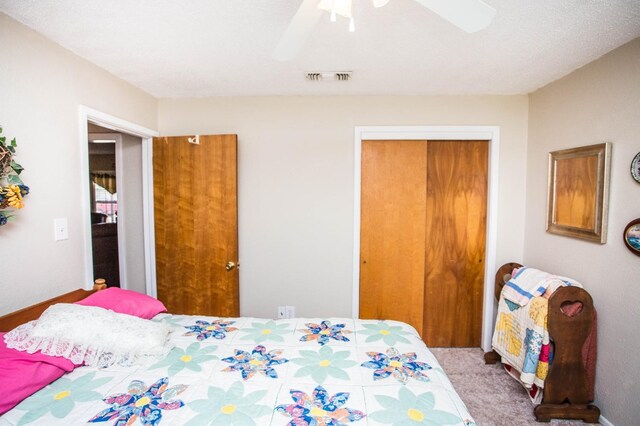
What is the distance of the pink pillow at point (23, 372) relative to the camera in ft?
3.43

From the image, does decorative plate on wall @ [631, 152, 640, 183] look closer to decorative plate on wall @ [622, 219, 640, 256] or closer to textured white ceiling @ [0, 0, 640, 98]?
decorative plate on wall @ [622, 219, 640, 256]

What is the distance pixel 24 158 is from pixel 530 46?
2.95 m

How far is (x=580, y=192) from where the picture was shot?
79.3 inches

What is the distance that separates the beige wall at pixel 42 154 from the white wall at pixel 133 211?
0.81m

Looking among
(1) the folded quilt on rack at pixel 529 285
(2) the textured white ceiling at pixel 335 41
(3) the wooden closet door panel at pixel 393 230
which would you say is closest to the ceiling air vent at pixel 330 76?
(2) the textured white ceiling at pixel 335 41

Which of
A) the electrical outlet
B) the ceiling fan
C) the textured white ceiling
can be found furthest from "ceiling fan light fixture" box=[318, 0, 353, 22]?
the electrical outlet

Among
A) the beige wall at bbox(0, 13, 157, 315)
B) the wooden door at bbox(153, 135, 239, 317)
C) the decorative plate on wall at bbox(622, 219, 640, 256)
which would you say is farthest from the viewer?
the wooden door at bbox(153, 135, 239, 317)

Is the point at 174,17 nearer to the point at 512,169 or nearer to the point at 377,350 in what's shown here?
the point at 377,350

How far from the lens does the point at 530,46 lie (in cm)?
175

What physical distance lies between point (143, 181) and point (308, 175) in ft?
5.01

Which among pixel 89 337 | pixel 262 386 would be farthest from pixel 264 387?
pixel 89 337

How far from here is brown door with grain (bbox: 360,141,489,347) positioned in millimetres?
2674

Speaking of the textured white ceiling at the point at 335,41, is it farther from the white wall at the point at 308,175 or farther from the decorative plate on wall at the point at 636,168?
the decorative plate on wall at the point at 636,168

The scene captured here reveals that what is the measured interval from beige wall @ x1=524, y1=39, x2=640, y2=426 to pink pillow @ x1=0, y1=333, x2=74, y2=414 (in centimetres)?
294
